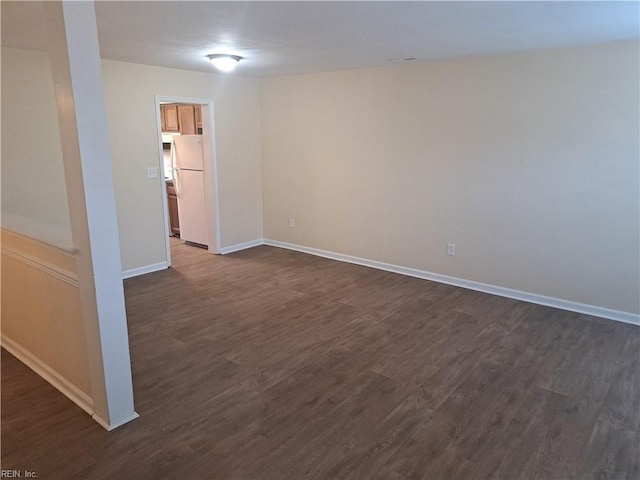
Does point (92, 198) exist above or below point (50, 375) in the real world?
above

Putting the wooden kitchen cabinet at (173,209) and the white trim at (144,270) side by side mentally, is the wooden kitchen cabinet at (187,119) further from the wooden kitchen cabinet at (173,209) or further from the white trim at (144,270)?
the white trim at (144,270)

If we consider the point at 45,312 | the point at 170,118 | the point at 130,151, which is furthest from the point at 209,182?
the point at 45,312

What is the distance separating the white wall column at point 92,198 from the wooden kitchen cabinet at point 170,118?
197 inches

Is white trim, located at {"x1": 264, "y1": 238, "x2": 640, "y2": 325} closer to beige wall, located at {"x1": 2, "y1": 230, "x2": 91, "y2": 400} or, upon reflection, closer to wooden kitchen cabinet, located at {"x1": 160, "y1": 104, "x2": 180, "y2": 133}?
wooden kitchen cabinet, located at {"x1": 160, "y1": 104, "x2": 180, "y2": 133}

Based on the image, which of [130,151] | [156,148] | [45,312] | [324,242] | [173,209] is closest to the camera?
[45,312]

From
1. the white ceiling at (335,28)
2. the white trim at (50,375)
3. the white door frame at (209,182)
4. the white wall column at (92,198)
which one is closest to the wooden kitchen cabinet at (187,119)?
the white door frame at (209,182)

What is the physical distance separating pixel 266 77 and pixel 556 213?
13.0 feet

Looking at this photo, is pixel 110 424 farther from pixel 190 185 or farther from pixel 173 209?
pixel 173 209

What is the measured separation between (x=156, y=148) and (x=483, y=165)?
3669 millimetres

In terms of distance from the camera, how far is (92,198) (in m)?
2.19

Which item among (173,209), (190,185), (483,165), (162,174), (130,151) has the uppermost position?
(130,151)

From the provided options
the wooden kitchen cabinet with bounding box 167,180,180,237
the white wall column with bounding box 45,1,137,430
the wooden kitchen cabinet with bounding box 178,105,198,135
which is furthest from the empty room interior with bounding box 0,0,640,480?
the wooden kitchen cabinet with bounding box 167,180,180,237

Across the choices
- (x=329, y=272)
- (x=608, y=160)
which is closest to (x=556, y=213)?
(x=608, y=160)

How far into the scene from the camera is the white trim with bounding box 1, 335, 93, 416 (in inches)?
105
